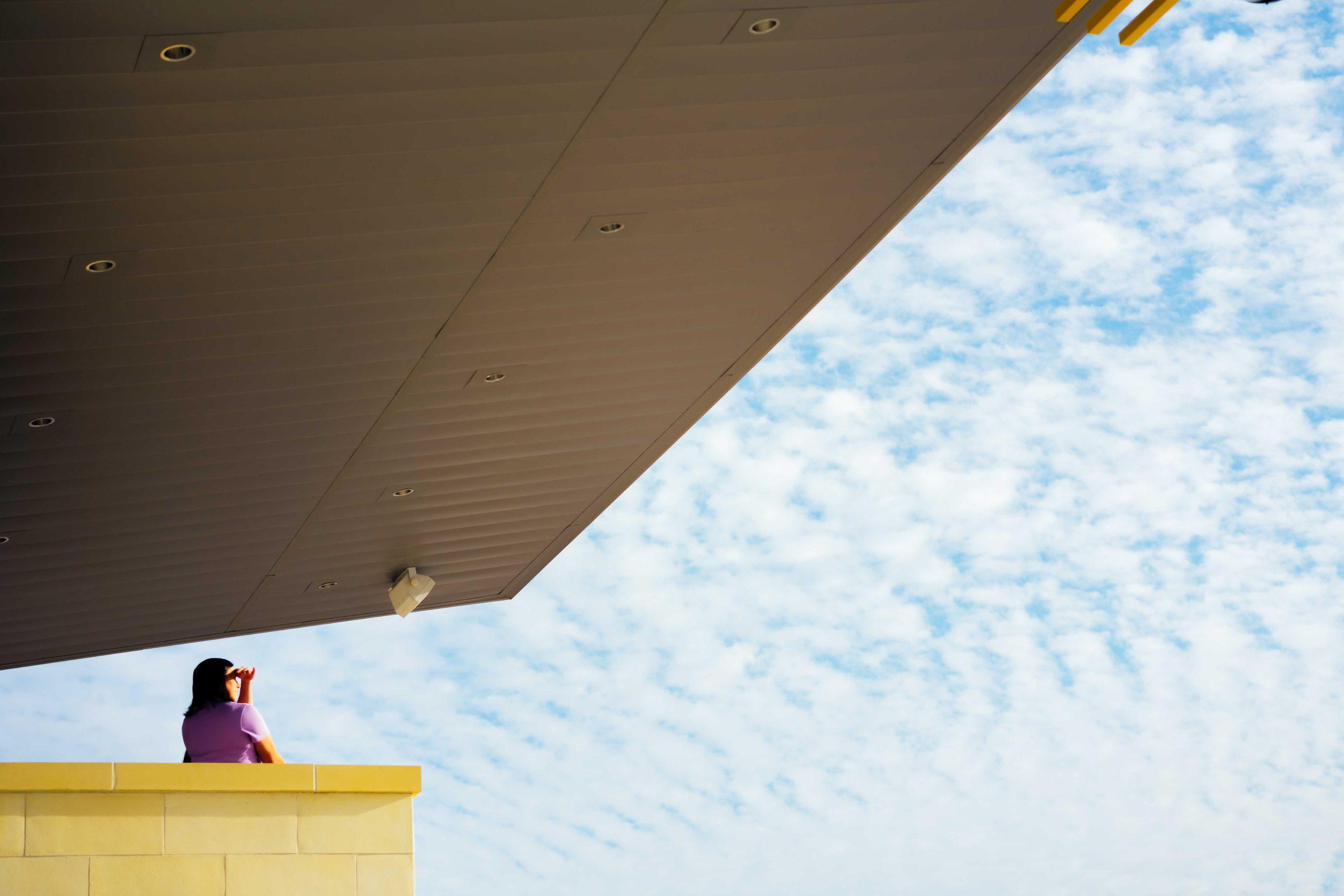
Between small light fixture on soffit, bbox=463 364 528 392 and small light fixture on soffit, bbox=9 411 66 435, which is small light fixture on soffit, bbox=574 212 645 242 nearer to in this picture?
small light fixture on soffit, bbox=463 364 528 392

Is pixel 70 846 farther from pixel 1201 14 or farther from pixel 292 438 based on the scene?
pixel 1201 14

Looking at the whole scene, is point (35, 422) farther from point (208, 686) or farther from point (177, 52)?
point (177, 52)

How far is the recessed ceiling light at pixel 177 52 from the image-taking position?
3.72m

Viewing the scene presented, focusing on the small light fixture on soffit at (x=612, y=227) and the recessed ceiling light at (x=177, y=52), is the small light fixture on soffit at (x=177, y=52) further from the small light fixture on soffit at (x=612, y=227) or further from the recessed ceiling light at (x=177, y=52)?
the small light fixture on soffit at (x=612, y=227)

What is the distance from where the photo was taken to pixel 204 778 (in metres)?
4.28

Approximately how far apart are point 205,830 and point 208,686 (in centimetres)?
101

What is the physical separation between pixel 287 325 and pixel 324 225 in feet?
2.54

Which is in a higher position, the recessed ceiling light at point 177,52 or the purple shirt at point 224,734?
the recessed ceiling light at point 177,52

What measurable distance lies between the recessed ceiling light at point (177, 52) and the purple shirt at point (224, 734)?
2446mm

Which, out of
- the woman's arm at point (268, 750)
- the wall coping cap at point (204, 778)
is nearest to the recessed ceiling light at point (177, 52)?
the wall coping cap at point (204, 778)

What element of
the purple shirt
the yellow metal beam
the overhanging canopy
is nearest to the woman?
the purple shirt

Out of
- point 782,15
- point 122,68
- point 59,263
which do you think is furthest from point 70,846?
point 782,15

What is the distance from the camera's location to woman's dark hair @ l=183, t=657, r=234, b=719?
16.9 feet

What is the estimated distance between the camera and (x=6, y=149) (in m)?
4.01
